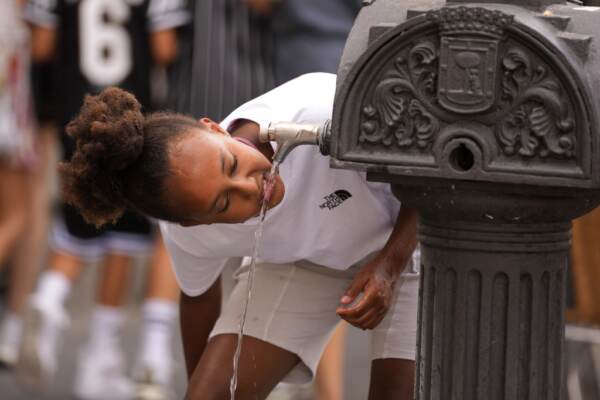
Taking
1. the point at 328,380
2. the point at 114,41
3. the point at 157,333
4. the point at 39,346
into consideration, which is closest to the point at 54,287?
the point at 39,346

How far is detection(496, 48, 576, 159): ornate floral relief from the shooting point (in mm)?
2643

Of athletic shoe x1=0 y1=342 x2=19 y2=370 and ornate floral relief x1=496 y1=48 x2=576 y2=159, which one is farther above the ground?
ornate floral relief x1=496 y1=48 x2=576 y2=159

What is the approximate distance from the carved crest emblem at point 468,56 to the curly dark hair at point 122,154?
2.49 ft

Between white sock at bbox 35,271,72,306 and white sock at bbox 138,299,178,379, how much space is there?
452 millimetres

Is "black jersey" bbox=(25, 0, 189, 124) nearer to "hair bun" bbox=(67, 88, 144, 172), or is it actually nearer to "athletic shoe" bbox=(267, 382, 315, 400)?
"athletic shoe" bbox=(267, 382, 315, 400)

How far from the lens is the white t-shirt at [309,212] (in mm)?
3379

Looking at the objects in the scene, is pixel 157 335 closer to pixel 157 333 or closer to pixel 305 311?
pixel 157 333

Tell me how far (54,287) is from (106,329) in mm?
334

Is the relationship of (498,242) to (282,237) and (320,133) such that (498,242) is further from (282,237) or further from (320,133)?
(282,237)

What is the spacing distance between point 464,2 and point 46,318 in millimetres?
3495

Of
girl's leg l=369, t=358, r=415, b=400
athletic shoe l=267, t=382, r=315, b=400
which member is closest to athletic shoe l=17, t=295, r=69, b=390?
athletic shoe l=267, t=382, r=315, b=400

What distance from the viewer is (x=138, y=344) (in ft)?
22.0

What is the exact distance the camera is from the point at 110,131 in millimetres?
3162

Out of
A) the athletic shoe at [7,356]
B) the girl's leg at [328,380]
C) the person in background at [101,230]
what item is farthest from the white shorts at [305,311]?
the athletic shoe at [7,356]
